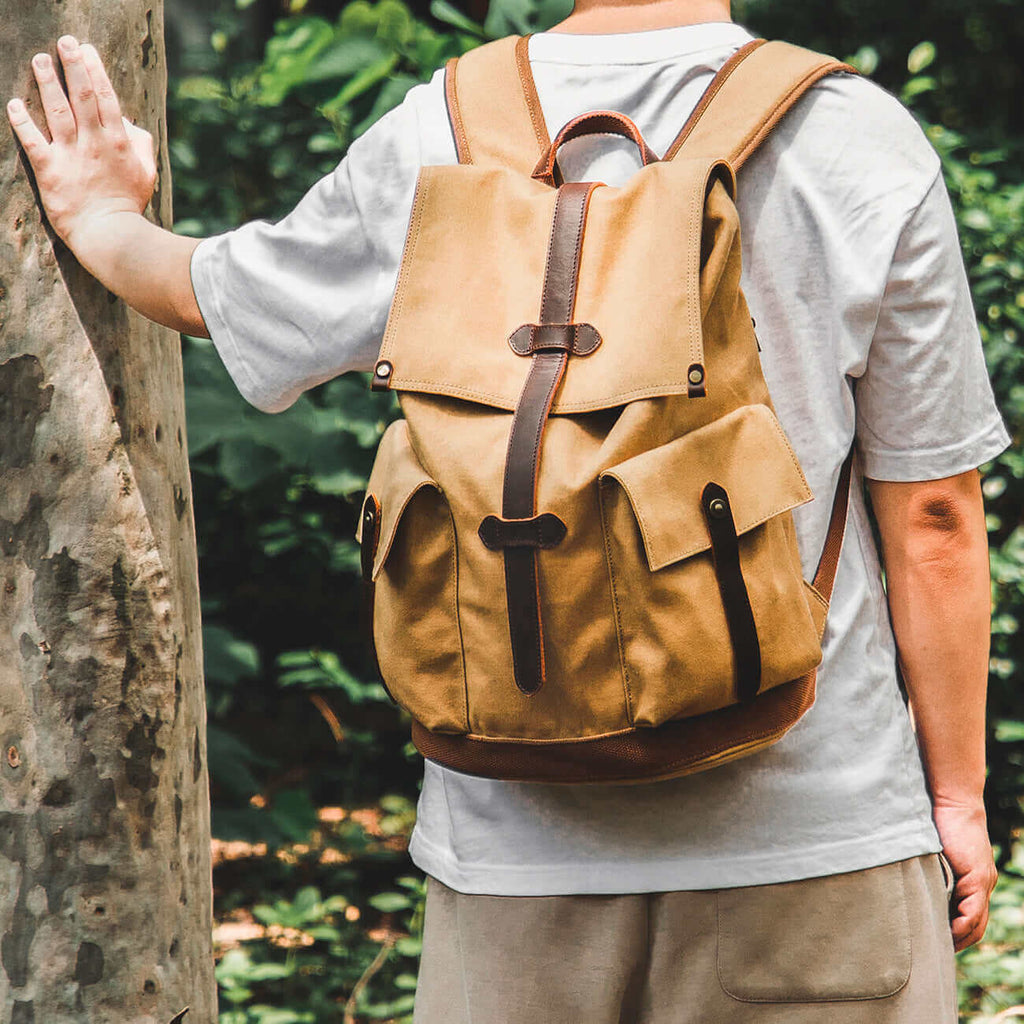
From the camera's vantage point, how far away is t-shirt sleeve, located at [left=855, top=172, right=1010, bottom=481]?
134cm

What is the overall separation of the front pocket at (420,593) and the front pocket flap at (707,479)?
0.19 metres

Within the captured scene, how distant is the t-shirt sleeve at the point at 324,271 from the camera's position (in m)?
1.39

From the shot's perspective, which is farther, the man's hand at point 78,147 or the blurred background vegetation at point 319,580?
the blurred background vegetation at point 319,580

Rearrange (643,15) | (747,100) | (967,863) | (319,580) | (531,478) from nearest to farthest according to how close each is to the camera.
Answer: (531,478)
(747,100)
(643,15)
(967,863)
(319,580)

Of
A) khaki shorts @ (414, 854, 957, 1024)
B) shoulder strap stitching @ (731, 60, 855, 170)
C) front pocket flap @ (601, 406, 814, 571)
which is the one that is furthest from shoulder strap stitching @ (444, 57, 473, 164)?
khaki shorts @ (414, 854, 957, 1024)

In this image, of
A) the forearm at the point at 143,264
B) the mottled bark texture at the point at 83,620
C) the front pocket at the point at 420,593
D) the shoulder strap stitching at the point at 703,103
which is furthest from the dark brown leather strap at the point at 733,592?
the mottled bark texture at the point at 83,620

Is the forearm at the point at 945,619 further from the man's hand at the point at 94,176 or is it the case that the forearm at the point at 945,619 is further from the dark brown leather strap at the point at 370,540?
the man's hand at the point at 94,176

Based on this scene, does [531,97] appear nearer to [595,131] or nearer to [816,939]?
[595,131]

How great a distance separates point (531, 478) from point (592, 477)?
6 cm

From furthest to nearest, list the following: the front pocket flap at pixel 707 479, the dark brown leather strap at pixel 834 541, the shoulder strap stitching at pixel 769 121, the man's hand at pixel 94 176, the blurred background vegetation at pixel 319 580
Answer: the blurred background vegetation at pixel 319 580 < the man's hand at pixel 94 176 < the dark brown leather strap at pixel 834 541 < the shoulder strap stitching at pixel 769 121 < the front pocket flap at pixel 707 479

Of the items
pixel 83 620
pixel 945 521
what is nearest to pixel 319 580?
pixel 83 620

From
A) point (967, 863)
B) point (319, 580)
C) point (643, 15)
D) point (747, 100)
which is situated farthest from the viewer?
point (319, 580)

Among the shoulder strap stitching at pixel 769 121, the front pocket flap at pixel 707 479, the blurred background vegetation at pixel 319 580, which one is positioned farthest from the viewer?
the blurred background vegetation at pixel 319 580

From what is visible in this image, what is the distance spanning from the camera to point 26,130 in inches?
60.3
